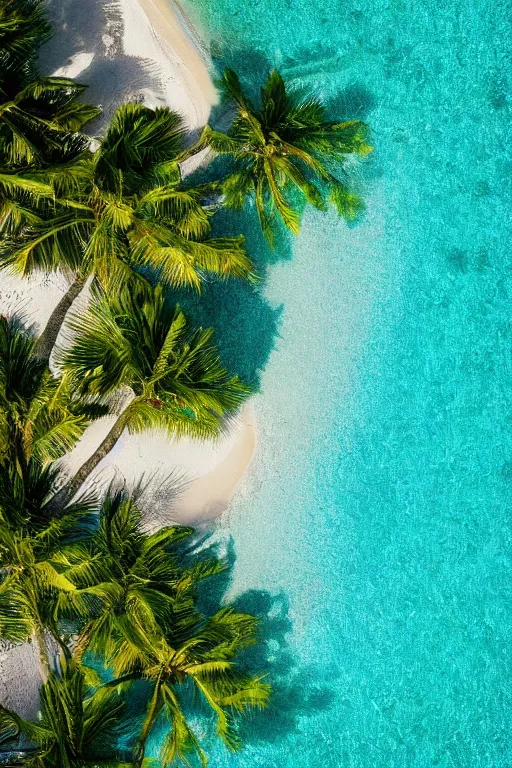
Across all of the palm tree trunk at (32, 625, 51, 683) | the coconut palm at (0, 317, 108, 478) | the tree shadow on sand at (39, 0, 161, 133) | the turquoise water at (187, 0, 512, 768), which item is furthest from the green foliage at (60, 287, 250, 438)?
the tree shadow on sand at (39, 0, 161, 133)

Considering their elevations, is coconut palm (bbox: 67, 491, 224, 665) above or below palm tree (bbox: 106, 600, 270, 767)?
above

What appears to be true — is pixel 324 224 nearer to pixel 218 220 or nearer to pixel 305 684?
pixel 218 220

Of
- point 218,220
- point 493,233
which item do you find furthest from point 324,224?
point 493,233

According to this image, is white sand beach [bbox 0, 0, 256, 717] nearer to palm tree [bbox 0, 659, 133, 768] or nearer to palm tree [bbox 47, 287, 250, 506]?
palm tree [bbox 47, 287, 250, 506]

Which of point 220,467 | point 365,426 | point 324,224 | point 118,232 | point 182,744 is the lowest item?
point 182,744

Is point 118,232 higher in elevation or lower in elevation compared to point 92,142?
lower

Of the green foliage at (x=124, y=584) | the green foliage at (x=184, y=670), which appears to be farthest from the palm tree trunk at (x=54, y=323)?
the green foliage at (x=184, y=670)
